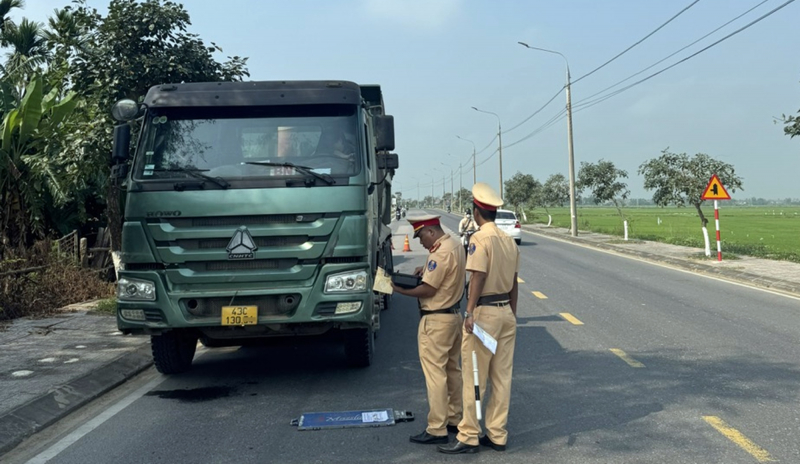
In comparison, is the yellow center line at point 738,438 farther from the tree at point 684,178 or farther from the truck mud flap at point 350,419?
the tree at point 684,178

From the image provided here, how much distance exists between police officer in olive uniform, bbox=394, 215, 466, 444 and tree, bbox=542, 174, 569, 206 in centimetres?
5401

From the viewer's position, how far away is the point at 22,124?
39.0ft

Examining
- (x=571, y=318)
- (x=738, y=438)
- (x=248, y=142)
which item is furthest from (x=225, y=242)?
(x=571, y=318)

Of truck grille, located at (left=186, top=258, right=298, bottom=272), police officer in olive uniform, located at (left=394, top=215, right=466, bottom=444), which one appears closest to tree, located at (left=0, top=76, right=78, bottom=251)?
truck grille, located at (left=186, top=258, right=298, bottom=272)

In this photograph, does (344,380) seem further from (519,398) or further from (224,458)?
(224,458)

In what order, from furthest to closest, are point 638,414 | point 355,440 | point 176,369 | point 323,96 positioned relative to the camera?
point 176,369 < point 323,96 < point 638,414 < point 355,440

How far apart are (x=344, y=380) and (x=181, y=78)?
662cm

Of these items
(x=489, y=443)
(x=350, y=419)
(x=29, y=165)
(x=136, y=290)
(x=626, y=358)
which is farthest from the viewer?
(x=29, y=165)

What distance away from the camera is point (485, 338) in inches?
179

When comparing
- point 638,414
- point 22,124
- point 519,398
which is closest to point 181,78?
point 22,124

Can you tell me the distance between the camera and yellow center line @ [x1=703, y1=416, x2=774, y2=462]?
4445 mm

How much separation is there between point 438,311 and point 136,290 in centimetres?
284

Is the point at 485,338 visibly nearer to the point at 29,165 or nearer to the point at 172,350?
the point at 172,350

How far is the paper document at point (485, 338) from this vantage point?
4547 mm
